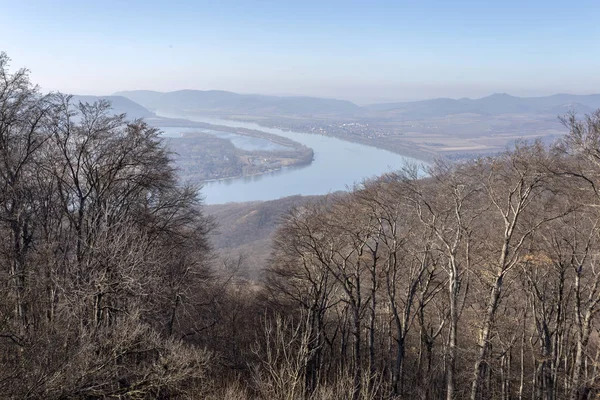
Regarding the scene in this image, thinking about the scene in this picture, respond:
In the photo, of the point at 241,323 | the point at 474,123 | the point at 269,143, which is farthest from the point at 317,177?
the point at 474,123

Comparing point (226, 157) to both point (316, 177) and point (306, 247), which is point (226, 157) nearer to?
point (316, 177)

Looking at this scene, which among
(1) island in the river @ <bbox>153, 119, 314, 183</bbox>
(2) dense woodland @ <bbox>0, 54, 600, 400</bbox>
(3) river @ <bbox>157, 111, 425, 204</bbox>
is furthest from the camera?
(1) island in the river @ <bbox>153, 119, 314, 183</bbox>

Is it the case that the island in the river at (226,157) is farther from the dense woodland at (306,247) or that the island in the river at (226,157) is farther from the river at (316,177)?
the dense woodland at (306,247)

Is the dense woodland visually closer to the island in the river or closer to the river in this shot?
the river

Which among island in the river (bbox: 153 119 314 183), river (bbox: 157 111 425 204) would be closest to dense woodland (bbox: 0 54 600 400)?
river (bbox: 157 111 425 204)

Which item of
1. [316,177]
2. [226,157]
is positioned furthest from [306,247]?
[226,157]

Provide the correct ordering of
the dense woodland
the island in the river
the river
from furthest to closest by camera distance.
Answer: the island in the river → the river → the dense woodland

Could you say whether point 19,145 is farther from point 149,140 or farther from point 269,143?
point 269,143
